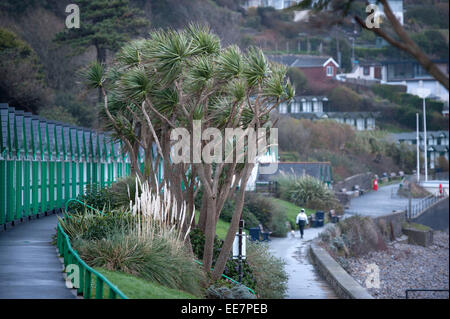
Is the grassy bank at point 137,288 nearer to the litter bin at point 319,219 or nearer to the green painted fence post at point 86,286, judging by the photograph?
the green painted fence post at point 86,286

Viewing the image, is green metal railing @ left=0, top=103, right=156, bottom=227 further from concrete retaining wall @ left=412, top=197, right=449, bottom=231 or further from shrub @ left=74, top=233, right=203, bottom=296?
concrete retaining wall @ left=412, top=197, right=449, bottom=231

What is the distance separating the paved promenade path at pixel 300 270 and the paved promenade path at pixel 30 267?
6.52 meters

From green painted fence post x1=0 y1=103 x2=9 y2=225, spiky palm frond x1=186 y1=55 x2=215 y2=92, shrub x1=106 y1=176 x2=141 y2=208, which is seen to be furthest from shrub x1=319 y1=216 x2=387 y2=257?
green painted fence post x1=0 y1=103 x2=9 y2=225

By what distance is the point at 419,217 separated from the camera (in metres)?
45.6

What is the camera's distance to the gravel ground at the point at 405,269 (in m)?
26.7

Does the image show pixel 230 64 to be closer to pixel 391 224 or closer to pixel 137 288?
pixel 137 288

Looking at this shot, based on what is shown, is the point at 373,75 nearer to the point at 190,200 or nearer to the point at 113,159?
the point at 113,159

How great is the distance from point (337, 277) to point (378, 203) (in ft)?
97.4

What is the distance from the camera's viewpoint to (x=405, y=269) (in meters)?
32.0

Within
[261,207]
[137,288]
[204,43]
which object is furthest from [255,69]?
[261,207]

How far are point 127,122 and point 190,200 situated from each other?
11.8ft

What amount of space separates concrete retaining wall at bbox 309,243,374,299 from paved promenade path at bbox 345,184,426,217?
A: 16260mm

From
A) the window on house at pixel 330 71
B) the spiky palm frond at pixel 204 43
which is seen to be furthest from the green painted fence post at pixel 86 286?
the window on house at pixel 330 71

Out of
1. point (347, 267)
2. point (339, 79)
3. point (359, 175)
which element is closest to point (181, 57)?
point (347, 267)
